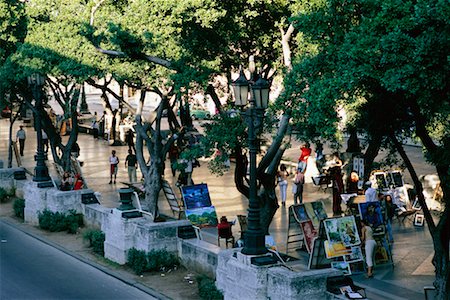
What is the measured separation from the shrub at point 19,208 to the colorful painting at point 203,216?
6.23m

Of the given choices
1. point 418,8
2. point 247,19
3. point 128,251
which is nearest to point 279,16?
point 247,19

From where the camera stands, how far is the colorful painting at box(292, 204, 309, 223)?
2103 centimetres

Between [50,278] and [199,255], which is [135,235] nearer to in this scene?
[199,255]

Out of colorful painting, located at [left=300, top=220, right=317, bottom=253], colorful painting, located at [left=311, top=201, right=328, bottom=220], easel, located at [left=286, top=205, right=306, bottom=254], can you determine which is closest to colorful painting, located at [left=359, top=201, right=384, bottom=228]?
colorful painting, located at [left=311, top=201, right=328, bottom=220]

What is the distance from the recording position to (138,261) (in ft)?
65.6

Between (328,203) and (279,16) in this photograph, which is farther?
(328,203)

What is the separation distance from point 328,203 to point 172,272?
983 centimetres

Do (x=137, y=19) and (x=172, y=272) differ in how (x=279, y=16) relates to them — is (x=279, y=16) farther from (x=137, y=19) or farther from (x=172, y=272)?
(x=172, y=272)

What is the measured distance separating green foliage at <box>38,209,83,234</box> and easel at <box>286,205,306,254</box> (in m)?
6.44

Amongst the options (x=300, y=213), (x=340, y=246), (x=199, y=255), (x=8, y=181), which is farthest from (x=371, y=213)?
(x=8, y=181)

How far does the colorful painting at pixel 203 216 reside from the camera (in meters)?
24.5

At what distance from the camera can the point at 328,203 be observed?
93.1 ft

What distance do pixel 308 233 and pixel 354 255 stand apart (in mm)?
1943

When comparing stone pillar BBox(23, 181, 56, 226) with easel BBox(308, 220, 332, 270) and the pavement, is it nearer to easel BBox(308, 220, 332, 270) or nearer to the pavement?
the pavement
